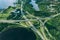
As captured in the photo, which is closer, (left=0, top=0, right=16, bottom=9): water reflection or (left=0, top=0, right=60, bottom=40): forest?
(left=0, top=0, right=60, bottom=40): forest

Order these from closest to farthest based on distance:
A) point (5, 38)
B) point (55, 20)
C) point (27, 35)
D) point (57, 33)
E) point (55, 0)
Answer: point (5, 38) < point (27, 35) < point (57, 33) < point (55, 20) < point (55, 0)

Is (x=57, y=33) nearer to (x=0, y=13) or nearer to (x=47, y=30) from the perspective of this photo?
(x=47, y=30)

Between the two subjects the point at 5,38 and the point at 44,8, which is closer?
the point at 5,38

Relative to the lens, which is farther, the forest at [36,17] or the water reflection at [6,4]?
the water reflection at [6,4]

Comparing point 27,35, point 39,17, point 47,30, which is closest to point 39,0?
point 39,17

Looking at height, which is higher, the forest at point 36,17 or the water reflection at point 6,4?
the water reflection at point 6,4

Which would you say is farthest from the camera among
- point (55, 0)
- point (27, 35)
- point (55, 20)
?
point (55, 0)

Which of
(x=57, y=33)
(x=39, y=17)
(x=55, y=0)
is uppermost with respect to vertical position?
(x=55, y=0)

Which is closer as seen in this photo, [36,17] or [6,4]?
[36,17]

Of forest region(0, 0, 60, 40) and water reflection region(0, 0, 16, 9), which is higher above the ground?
water reflection region(0, 0, 16, 9)

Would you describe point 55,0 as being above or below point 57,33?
above

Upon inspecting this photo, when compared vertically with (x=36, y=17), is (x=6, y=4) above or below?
above
